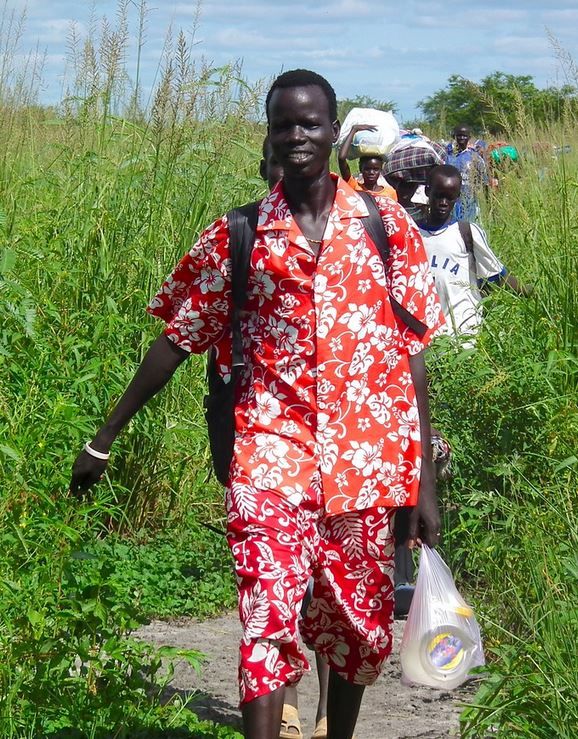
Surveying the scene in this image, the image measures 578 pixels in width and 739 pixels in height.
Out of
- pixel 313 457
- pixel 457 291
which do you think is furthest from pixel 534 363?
pixel 313 457

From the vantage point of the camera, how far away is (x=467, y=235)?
21.3 ft

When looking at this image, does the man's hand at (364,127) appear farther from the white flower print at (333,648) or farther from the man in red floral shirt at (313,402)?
the white flower print at (333,648)

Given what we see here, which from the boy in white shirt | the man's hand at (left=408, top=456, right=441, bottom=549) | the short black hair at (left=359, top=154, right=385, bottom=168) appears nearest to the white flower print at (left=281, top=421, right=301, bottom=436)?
the man's hand at (left=408, top=456, right=441, bottom=549)

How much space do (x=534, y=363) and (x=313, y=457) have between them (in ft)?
7.87

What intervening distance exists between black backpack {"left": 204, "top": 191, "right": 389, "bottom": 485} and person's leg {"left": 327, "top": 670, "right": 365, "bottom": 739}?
2.16 ft

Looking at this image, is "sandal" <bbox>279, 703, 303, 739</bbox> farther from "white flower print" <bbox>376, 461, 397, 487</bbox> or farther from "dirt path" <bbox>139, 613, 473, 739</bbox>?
"white flower print" <bbox>376, 461, 397, 487</bbox>

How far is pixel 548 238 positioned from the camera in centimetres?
631

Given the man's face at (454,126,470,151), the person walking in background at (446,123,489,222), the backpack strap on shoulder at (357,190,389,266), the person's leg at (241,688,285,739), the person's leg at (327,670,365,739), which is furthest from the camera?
the man's face at (454,126,470,151)

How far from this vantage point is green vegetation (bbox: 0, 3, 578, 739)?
151 inches

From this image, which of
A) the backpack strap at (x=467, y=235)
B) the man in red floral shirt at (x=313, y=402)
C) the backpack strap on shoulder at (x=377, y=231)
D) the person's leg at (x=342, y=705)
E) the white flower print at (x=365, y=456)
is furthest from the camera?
the backpack strap at (x=467, y=235)

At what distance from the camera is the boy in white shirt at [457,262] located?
6348 mm

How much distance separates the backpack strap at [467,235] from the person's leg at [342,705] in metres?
3.30

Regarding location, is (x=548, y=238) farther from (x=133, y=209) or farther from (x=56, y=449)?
(x=56, y=449)

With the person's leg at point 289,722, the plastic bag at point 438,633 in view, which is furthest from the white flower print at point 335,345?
the person's leg at point 289,722
